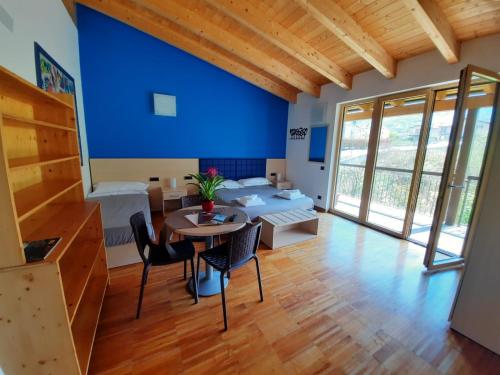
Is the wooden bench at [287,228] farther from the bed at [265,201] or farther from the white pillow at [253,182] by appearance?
the white pillow at [253,182]

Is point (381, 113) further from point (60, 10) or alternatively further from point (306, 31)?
point (60, 10)

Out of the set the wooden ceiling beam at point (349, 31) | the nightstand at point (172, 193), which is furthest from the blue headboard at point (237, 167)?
the wooden ceiling beam at point (349, 31)

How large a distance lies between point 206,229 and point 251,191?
8.29 feet

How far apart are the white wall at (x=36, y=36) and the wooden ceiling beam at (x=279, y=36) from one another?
5.70 feet

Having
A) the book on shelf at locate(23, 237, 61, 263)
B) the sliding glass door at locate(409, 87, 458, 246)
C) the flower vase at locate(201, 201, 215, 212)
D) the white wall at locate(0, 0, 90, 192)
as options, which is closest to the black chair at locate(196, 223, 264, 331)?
the flower vase at locate(201, 201, 215, 212)

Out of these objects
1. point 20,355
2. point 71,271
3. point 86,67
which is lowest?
point 20,355

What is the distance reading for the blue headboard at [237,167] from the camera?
4793 mm

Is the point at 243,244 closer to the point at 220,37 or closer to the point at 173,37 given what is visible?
the point at 220,37

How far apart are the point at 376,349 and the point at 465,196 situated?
2.35m

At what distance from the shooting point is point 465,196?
2.69m

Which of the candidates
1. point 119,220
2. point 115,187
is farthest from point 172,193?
point 119,220

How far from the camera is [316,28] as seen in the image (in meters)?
2.95

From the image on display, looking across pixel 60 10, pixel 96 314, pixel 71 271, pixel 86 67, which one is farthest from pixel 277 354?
pixel 86 67

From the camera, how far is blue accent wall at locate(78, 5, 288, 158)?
12.0ft
